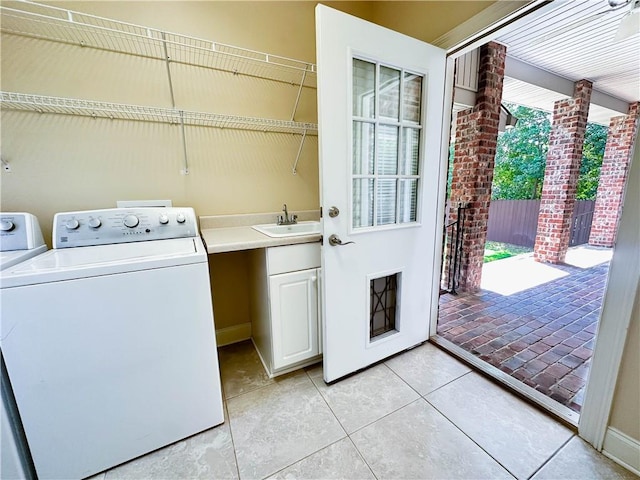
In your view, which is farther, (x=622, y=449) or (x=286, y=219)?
(x=286, y=219)

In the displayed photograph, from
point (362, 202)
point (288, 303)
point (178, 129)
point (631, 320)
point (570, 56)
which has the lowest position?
point (288, 303)

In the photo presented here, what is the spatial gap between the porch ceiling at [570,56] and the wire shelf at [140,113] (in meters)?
1.91

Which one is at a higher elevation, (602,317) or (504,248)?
(602,317)

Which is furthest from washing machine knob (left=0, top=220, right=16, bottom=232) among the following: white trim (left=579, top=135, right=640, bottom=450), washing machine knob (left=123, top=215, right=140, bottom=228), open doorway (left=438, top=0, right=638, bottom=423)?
open doorway (left=438, top=0, right=638, bottom=423)

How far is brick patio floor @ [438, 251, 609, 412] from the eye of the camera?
5.54 feet

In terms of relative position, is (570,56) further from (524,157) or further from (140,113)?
(524,157)

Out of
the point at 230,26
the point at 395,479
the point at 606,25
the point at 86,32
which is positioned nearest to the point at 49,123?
the point at 86,32

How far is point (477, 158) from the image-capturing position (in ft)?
8.98

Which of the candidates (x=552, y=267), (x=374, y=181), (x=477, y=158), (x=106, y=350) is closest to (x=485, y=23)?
(x=374, y=181)

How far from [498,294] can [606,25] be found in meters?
2.60

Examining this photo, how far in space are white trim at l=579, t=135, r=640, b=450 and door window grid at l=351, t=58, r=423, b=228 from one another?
935mm

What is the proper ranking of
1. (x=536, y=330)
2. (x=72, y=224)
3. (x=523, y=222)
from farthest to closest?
(x=523, y=222), (x=536, y=330), (x=72, y=224)

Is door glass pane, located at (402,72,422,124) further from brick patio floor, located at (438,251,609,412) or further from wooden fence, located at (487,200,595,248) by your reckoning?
wooden fence, located at (487,200,595,248)

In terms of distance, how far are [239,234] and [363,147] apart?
90 centimetres
